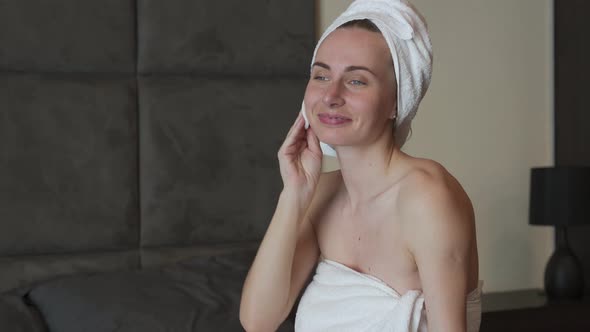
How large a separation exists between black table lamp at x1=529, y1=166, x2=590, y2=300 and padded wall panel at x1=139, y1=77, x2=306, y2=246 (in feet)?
3.48

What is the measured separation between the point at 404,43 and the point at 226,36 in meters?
1.28

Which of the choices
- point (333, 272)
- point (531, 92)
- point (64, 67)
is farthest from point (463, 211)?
point (531, 92)

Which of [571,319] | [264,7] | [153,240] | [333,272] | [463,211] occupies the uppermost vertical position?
[264,7]

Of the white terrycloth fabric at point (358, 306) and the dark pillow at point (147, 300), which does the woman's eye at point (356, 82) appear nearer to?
the white terrycloth fabric at point (358, 306)

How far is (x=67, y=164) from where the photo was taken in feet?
8.50

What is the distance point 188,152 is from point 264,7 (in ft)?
1.91

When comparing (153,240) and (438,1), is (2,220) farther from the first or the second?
(438,1)

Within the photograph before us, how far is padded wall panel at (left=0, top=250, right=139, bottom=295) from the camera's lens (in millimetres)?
2494

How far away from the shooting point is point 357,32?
164cm

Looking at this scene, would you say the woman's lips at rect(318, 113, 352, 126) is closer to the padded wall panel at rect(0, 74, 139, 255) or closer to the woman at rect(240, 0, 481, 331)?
the woman at rect(240, 0, 481, 331)

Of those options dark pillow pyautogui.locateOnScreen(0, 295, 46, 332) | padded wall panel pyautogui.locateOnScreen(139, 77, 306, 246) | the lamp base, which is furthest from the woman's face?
the lamp base

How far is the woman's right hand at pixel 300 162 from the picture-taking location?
1.80m

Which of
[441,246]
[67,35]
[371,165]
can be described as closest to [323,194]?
[371,165]

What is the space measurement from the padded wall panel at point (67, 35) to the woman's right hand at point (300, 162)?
1041mm
